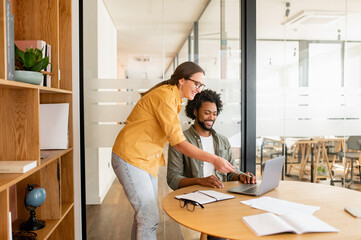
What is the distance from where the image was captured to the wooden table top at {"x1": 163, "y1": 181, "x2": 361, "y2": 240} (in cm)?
125

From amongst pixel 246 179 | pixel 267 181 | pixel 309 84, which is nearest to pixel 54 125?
pixel 246 179

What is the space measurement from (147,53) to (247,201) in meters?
1.55

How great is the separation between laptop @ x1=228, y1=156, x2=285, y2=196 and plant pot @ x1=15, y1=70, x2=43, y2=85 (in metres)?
1.18

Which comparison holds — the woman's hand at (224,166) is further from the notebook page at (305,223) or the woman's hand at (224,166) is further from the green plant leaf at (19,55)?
the green plant leaf at (19,55)

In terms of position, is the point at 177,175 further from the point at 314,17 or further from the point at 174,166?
the point at 314,17

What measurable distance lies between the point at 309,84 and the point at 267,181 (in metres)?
1.55

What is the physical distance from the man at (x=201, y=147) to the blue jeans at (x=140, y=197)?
31 centimetres

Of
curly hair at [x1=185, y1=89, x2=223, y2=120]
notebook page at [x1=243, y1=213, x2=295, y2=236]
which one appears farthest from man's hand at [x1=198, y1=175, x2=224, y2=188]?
curly hair at [x1=185, y1=89, x2=223, y2=120]

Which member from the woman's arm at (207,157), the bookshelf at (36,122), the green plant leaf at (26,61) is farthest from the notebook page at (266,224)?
the green plant leaf at (26,61)

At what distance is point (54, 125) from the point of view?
2213 millimetres

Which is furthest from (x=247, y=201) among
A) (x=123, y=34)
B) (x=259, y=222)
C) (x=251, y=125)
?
(x=123, y=34)

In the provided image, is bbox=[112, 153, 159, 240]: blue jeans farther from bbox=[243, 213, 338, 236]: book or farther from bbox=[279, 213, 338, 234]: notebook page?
bbox=[279, 213, 338, 234]: notebook page

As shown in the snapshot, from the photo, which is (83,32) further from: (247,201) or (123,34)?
(247,201)

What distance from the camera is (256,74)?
114 inches
